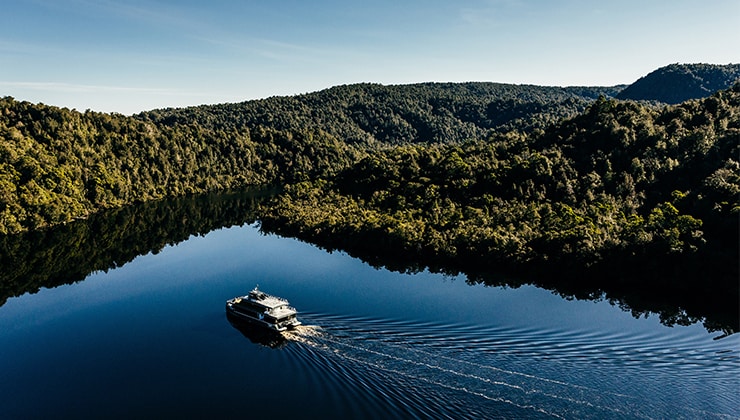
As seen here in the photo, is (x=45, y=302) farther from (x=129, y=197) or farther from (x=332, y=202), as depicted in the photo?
(x=129, y=197)

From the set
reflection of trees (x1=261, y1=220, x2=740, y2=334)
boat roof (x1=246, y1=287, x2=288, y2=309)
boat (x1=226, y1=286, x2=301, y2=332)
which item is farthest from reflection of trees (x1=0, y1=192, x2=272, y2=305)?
reflection of trees (x1=261, y1=220, x2=740, y2=334)

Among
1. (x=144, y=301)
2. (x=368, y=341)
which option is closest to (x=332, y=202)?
(x=144, y=301)

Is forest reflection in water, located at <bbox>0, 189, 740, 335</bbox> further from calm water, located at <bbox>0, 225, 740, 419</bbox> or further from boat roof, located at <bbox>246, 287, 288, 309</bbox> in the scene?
boat roof, located at <bbox>246, 287, 288, 309</bbox>

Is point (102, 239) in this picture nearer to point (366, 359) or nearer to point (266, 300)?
point (266, 300)

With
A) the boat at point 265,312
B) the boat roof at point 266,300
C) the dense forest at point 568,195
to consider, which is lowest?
the boat at point 265,312

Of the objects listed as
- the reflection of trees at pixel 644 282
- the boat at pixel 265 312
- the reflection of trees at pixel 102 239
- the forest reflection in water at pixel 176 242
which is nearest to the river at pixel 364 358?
the boat at pixel 265 312

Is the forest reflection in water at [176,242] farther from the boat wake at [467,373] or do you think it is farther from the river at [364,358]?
the boat wake at [467,373]

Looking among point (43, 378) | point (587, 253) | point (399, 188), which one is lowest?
point (43, 378)
